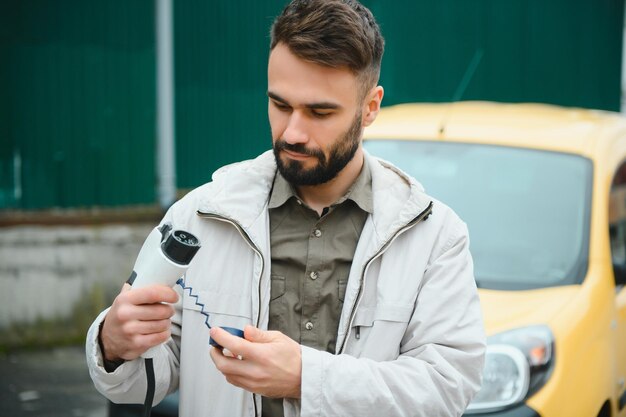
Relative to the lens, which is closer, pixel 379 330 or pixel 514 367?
pixel 379 330

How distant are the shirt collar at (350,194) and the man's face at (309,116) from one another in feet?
0.31

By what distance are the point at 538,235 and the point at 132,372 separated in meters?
2.58

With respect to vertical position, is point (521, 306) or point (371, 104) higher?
point (371, 104)

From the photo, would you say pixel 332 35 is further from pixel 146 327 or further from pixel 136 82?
pixel 136 82

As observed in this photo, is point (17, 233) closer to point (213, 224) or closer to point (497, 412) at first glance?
point (497, 412)

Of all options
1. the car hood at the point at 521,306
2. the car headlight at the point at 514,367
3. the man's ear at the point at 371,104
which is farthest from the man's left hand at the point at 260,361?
the car hood at the point at 521,306

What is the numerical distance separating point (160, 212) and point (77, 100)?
3.66 ft

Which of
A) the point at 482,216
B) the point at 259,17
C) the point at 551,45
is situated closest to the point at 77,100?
the point at 259,17

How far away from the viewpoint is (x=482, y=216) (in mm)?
4379

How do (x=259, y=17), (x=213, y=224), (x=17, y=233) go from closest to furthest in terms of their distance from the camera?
(x=213, y=224)
(x=17, y=233)
(x=259, y=17)

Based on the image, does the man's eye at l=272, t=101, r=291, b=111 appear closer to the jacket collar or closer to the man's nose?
the man's nose

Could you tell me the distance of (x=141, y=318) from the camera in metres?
2.00

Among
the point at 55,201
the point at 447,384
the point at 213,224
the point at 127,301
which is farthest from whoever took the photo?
the point at 55,201

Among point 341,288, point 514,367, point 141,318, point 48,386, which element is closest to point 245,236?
point 341,288
